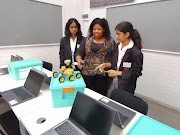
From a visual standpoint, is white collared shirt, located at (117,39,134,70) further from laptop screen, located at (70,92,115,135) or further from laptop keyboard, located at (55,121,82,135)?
laptop keyboard, located at (55,121,82,135)

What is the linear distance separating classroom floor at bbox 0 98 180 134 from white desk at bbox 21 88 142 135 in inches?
56.5

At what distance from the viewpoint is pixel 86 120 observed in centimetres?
84

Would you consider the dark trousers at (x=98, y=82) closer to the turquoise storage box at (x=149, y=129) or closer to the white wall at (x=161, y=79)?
the turquoise storage box at (x=149, y=129)

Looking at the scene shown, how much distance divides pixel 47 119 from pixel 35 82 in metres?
0.53

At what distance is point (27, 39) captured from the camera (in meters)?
2.60

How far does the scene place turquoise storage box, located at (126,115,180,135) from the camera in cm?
81

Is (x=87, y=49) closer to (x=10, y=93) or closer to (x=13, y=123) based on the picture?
(x=10, y=93)

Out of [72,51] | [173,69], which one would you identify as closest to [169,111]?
[173,69]

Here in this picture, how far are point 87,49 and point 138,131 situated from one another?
3.84 feet

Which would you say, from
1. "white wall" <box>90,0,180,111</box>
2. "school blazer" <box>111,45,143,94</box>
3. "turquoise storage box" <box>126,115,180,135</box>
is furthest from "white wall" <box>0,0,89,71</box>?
"turquoise storage box" <box>126,115,180,135</box>

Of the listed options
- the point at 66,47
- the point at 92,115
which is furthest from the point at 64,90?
the point at 66,47

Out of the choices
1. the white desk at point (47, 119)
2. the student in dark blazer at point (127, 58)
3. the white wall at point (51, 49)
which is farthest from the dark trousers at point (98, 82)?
the white wall at point (51, 49)

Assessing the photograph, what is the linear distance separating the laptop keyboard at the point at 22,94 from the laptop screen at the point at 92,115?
24.3 inches

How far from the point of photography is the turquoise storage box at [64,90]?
1.04m
